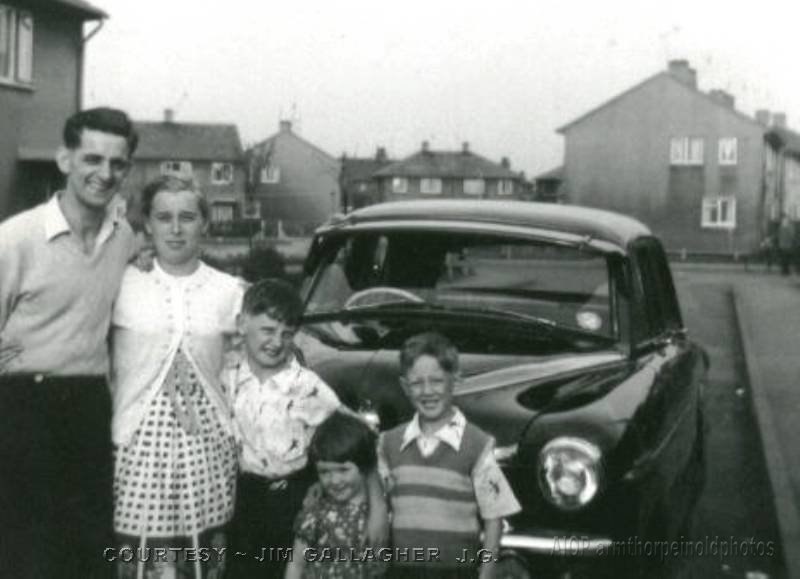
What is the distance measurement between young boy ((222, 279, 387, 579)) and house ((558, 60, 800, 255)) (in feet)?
149

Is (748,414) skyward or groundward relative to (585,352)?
groundward

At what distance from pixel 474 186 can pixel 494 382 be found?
73.2m

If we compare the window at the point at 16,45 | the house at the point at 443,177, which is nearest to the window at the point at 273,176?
the house at the point at 443,177

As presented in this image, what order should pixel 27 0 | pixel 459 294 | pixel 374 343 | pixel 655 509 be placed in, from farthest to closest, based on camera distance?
pixel 27 0
pixel 459 294
pixel 374 343
pixel 655 509

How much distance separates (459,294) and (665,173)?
148 ft

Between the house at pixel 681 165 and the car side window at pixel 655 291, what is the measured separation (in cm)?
4264

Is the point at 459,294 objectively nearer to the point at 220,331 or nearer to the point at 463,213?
the point at 463,213

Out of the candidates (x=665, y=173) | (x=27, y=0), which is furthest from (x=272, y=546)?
(x=665, y=173)

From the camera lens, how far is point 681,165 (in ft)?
159

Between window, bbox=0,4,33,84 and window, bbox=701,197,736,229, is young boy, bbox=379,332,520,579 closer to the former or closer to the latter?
window, bbox=0,4,33,84

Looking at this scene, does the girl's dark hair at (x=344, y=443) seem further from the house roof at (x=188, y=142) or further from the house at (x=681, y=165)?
the house roof at (x=188, y=142)

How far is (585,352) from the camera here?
448 cm

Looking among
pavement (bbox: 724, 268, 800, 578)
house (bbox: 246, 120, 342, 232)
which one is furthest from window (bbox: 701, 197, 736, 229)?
house (bbox: 246, 120, 342, 232)

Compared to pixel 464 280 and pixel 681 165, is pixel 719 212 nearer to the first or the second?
pixel 681 165
